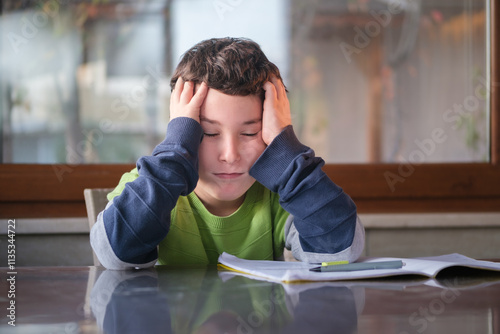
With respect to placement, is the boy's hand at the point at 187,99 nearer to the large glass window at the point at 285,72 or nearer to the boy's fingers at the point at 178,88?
the boy's fingers at the point at 178,88

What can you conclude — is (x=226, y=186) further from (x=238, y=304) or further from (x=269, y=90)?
(x=238, y=304)

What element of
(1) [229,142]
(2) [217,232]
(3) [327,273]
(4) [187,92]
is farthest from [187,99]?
(3) [327,273]

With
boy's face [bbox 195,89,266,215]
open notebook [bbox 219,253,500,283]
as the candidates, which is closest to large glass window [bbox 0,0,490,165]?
boy's face [bbox 195,89,266,215]

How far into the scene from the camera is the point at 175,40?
210 centimetres

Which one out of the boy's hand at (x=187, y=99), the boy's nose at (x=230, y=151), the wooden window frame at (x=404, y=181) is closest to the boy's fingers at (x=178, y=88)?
the boy's hand at (x=187, y=99)

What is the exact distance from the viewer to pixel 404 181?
6.86 feet

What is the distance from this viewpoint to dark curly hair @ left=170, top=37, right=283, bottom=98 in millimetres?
1014

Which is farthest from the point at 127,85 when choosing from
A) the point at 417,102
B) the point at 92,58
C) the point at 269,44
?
the point at 417,102

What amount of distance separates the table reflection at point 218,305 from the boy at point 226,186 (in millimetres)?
129

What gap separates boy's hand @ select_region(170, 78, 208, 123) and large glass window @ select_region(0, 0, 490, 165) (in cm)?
105

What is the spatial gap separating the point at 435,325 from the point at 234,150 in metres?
0.54

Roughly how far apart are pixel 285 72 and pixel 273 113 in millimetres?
1132

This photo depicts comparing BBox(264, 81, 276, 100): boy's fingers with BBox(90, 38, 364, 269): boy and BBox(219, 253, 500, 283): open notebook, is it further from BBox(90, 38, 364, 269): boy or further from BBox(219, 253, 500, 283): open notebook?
BBox(219, 253, 500, 283): open notebook

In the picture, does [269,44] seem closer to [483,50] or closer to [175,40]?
[175,40]
